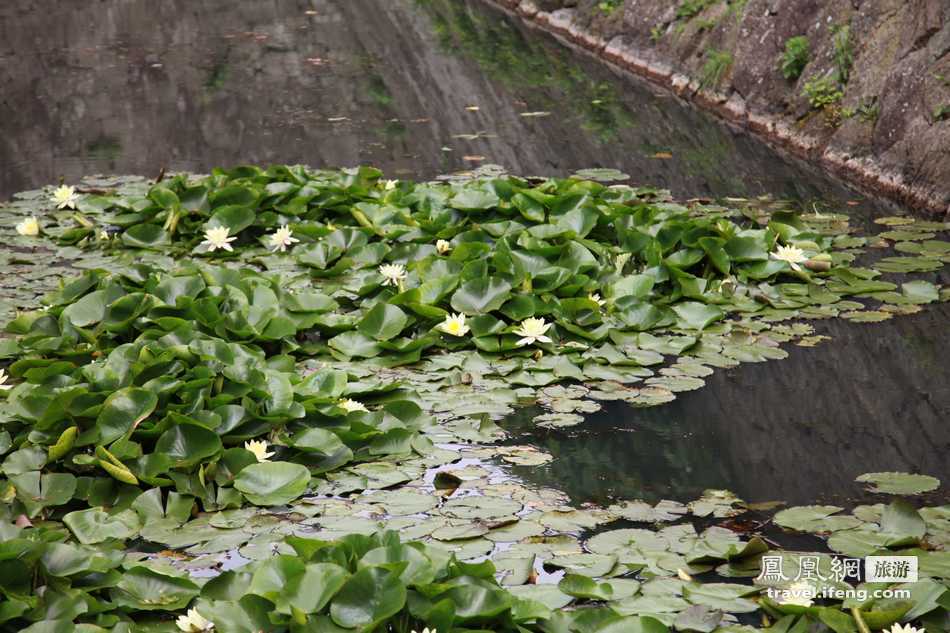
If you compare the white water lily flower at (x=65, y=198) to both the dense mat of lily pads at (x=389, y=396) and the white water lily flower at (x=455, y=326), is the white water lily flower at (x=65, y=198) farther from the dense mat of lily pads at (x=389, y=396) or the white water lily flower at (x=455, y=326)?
the white water lily flower at (x=455, y=326)

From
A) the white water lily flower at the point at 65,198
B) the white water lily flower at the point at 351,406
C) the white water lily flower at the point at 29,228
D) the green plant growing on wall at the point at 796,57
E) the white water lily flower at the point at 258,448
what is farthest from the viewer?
the green plant growing on wall at the point at 796,57

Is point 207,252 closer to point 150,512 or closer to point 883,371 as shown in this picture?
point 150,512

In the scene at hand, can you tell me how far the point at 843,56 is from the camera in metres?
7.52

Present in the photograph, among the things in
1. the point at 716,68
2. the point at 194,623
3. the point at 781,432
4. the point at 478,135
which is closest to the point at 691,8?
the point at 716,68

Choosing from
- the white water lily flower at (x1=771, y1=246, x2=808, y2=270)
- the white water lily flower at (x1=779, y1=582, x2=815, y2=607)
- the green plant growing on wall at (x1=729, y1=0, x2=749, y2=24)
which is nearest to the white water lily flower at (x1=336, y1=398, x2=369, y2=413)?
the white water lily flower at (x1=779, y1=582, x2=815, y2=607)

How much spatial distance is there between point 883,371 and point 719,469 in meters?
1.10

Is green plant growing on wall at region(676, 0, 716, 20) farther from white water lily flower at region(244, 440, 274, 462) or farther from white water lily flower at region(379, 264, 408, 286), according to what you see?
white water lily flower at region(244, 440, 274, 462)

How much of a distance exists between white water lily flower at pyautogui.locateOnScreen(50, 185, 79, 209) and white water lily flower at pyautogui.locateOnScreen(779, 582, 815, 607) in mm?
4767

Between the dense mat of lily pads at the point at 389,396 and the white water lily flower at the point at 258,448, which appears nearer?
the dense mat of lily pads at the point at 389,396

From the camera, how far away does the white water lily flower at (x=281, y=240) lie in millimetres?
5430

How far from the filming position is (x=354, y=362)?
429 cm

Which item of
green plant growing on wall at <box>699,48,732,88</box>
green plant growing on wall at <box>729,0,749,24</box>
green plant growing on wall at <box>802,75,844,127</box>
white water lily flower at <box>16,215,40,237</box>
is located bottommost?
white water lily flower at <box>16,215,40,237</box>

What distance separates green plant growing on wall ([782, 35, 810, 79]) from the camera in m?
7.96

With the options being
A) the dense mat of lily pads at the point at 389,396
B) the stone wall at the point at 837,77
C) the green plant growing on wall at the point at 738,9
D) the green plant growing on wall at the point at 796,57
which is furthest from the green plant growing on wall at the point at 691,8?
the dense mat of lily pads at the point at 389,396
